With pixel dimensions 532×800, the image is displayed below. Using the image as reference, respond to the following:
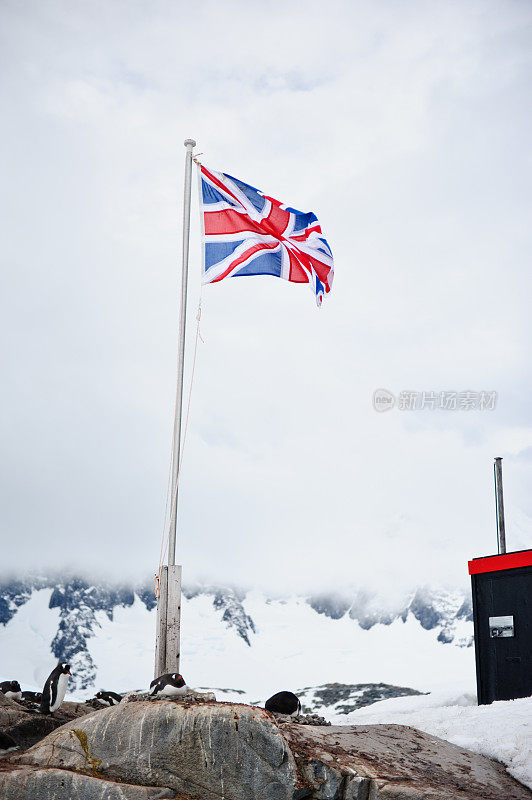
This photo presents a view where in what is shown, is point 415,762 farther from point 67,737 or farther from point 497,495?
point 497,495

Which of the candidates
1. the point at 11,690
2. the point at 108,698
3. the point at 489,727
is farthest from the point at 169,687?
the point at 489,727

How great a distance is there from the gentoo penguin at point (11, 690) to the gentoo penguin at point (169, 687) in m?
4.39

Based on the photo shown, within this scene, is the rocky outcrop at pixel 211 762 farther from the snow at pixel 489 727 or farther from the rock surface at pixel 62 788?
the snow at pixel 489 727

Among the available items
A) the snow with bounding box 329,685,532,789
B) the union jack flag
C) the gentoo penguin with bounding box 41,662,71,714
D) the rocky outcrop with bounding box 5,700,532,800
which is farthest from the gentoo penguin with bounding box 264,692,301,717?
the union jack flag

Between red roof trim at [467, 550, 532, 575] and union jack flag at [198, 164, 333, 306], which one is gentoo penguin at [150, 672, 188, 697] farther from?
red roof trim at [467, 550, 532, 575]

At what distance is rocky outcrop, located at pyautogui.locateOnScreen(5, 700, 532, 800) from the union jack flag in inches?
279

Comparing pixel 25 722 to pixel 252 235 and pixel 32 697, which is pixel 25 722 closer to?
pixel 32 697

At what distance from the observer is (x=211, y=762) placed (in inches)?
321

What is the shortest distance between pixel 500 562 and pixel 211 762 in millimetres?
9692

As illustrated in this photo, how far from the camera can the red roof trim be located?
15281 mm

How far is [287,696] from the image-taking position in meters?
10.5

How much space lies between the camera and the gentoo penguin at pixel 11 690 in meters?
12.6

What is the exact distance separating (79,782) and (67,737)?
0.81m

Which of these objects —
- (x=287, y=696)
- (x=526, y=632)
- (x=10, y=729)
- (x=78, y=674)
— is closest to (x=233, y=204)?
(x=287, y=696)
